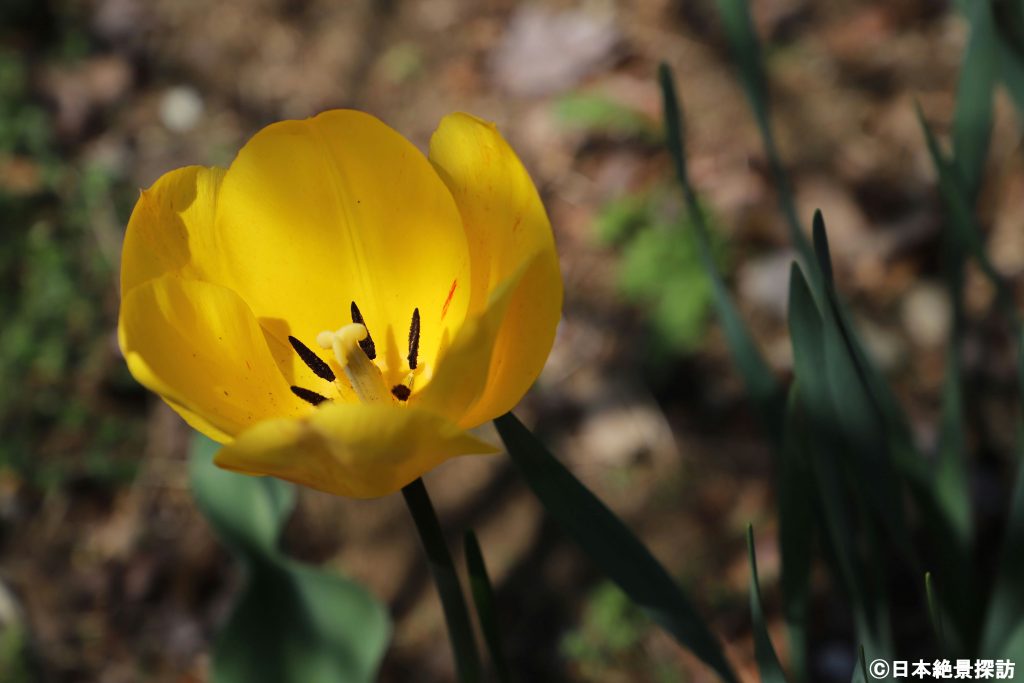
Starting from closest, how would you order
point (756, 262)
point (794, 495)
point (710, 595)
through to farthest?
point (794, 495) < point (710, 595) < point (756, 262)

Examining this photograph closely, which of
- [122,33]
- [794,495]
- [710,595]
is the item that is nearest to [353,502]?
[710,595]

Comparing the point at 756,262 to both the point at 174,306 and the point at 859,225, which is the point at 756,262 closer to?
the point at 859,225

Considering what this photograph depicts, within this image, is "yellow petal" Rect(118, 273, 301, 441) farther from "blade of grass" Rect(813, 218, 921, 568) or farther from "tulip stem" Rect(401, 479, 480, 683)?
"blade of grass" Rect(813, 218, 921, 568)

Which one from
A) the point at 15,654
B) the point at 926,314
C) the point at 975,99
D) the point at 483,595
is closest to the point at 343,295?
the point at 483,595

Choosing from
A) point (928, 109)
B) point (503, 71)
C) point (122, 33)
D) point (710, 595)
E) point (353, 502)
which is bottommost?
point (710, 595)

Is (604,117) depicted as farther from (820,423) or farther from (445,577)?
(445,577)

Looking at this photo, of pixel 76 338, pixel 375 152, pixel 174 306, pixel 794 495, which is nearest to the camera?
pixel 174 306

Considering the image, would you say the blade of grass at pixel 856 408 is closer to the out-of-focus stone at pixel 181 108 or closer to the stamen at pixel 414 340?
the stamen at pixel 414 340

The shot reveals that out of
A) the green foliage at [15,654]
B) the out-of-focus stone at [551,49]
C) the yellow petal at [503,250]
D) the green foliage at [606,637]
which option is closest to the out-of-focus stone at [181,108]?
the out-of-focus stone at [551,49]

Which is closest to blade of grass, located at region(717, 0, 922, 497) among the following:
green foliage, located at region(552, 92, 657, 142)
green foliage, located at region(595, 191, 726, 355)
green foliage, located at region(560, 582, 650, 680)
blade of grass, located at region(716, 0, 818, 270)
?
blade of grass, located at region(716, 0, 818, 270)
